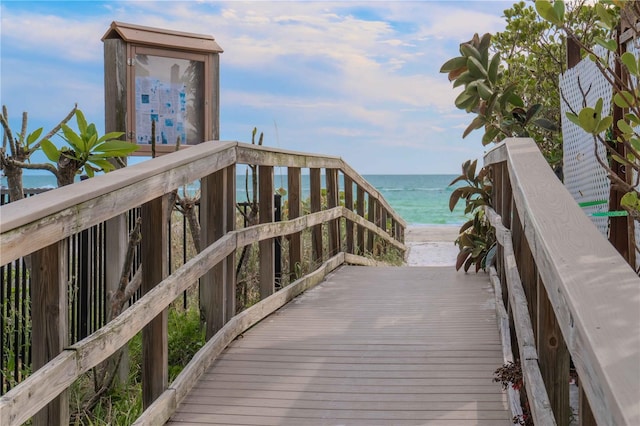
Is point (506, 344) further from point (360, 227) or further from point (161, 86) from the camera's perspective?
point (360, 227)

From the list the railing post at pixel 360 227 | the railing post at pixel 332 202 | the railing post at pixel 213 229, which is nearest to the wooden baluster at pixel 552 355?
the railing post at pixel 213 229

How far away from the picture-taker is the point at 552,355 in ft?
7.64

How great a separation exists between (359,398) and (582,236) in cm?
170

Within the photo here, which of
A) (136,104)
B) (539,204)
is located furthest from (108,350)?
(136,104)

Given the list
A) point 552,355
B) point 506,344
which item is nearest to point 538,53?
point 506,344

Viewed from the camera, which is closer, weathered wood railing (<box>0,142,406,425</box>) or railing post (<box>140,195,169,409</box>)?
weathered wood railing (<box>0,142,406,425</box>)

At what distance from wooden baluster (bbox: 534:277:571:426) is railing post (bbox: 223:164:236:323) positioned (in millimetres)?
2094

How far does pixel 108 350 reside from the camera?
8.15ft

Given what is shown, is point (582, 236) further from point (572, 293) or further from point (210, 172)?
point (210, 172)

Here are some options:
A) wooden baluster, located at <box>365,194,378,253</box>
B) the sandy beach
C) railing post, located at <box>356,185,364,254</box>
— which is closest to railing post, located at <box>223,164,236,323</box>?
railing post, located at <box>356,185,364,254</box>

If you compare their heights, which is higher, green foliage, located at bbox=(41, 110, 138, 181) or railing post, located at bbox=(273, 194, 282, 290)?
green foliage, located at bbox=(41, 110, 138, 181)

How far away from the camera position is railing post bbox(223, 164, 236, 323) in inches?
159

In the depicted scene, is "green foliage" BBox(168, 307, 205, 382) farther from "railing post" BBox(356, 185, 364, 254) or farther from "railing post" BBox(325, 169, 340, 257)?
"railing post" BBox(356, 185, 364, 254)

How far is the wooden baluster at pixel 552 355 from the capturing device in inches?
90.2
